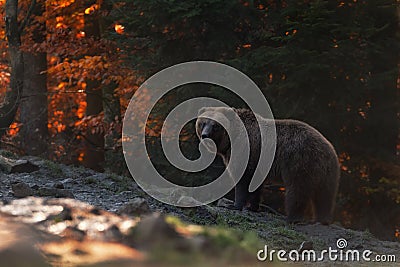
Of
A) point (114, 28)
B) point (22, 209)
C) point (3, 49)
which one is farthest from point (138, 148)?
point (22, 209)

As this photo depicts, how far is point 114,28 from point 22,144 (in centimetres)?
338

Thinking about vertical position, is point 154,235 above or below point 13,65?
below

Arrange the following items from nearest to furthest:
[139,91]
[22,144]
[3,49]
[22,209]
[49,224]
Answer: [49,224]
[22,209]
[139,91]
[22,144]
[3,49]

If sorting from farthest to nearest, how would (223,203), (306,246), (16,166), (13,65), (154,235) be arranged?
1. (13,65)
2. (223,203)
3. (16,166)
4. (306,246)
5. (154,235)

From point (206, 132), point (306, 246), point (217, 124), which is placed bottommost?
point (306, 246)

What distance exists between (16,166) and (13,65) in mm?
3439

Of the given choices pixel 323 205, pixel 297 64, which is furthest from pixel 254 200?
pixel 297 64

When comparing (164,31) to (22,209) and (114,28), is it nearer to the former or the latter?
(114,28)

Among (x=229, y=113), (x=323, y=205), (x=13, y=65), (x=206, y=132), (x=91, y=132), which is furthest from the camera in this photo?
(x=91, y=132)

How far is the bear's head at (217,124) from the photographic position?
31.9ft

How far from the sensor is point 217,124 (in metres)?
9.75

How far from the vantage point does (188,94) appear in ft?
41.5

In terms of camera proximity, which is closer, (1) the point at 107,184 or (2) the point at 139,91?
(1) the point at 107,184

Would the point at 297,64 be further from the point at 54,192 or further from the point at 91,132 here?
the point at 91,132
